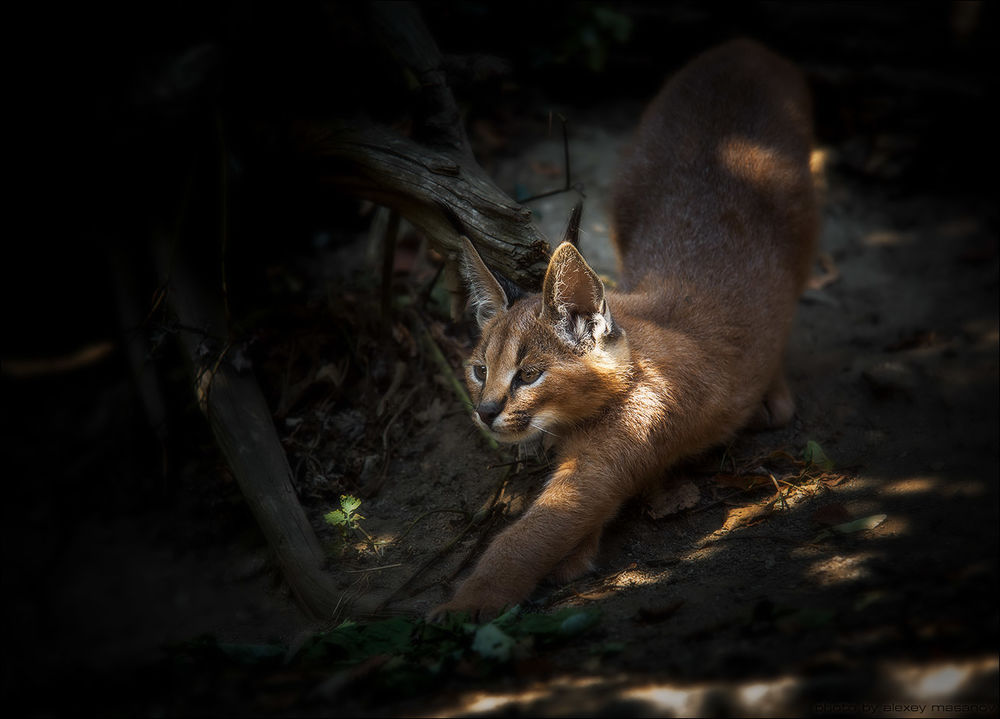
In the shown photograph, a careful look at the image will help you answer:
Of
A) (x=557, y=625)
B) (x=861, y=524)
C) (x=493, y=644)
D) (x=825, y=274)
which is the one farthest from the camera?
(x=825, y=274)

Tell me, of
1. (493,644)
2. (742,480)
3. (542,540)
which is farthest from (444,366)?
(493,644)

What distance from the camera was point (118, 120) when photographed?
4.39 metres

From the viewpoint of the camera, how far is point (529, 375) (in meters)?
4.03

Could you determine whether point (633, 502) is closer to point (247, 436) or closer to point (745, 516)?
point (745, 516)

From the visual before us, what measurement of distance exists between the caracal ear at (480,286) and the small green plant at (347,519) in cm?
124

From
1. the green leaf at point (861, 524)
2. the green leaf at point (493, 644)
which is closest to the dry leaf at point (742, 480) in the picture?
the green leaf at point (861, 524)

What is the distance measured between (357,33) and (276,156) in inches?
42.2

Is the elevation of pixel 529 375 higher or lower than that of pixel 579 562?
higher

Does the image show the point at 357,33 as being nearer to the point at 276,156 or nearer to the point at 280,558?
the point at 276,156

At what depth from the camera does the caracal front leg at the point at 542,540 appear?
3746 millimetres

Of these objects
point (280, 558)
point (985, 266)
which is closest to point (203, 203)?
point (280, 558)

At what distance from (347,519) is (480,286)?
146 cm

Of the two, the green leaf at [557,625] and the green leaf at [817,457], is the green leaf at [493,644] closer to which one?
the green leaf at [557,625]

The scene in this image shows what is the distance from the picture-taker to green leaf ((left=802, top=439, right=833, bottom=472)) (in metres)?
4.34
